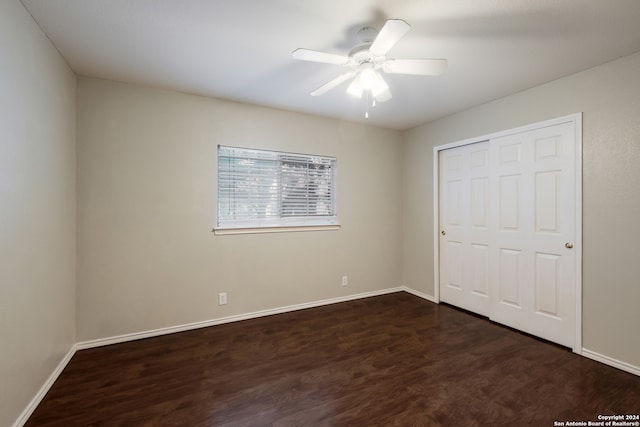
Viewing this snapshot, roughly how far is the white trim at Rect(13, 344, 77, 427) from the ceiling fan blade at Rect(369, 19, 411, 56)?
2.91 metres

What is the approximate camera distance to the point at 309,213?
356 centimetres

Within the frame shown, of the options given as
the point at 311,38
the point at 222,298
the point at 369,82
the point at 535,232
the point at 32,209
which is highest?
the point at 311,38

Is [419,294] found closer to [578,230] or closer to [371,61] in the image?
[578,230]

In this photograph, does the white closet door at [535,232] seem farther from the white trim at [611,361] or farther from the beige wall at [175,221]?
the beige wall at [175,221]

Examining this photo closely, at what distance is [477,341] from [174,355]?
9.05 ft

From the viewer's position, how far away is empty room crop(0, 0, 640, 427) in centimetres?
169

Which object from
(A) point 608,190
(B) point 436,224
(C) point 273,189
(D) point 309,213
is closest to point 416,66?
(A) point 608,190

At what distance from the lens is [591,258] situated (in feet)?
7.67

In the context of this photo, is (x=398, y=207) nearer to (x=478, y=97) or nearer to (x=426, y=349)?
(x=478, y=97)

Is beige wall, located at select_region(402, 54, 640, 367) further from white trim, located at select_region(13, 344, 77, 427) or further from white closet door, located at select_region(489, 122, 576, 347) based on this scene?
white trim, located at select_region(13, 344, 77, 427)

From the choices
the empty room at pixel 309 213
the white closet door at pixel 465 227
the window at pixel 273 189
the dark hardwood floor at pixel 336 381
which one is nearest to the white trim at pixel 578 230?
the empty room at pixel 309 213

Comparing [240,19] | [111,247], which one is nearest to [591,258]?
[240,19]

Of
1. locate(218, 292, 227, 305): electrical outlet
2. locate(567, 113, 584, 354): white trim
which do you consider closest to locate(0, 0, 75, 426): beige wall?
locate(218, 292, 227, 305): electrical outlet

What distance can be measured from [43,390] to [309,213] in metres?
2.69
